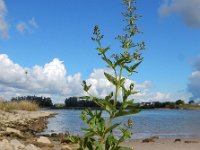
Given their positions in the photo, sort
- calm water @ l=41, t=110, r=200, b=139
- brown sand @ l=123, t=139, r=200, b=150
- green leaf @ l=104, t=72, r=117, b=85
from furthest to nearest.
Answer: calm water @ l=41, t=110, r=200, b=139
brown sand @ l=123, t=139, r=200, b=150
green leaf @ l=104, t=72, r=117, b=85

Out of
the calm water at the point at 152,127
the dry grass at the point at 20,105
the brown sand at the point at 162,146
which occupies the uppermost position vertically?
the dry grass at the point at 20,105

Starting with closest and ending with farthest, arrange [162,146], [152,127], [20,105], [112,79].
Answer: [112,79] → [162,146] → [152,127] → [20,105]

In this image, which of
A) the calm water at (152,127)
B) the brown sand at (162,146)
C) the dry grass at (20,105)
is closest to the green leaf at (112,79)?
the brown sand at (162,146)

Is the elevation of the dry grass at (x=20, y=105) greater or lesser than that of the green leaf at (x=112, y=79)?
greater

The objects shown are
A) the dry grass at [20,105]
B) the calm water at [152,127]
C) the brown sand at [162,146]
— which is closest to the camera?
the brown sand at [162,146]

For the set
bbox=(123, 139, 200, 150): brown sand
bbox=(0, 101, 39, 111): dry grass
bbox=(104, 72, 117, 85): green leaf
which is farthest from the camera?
bbox=(0, 101, 39, 111): dry grass

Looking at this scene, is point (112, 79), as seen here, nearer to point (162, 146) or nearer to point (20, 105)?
point (162, 146)

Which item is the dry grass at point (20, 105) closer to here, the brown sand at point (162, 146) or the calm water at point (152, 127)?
the calm water at point (152, 127)

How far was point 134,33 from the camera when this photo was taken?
3.74 metres

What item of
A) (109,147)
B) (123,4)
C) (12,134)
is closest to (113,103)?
(109,147)

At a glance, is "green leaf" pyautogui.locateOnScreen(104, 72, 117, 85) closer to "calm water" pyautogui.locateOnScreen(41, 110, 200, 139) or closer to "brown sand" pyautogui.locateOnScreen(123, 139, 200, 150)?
"brown sand" pyautogui.locateOnScreen(123, 139, 200, 150)

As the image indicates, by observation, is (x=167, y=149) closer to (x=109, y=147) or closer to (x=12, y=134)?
(x=12, y=134)

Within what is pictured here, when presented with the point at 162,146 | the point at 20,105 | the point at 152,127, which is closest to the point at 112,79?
the point at 162,146

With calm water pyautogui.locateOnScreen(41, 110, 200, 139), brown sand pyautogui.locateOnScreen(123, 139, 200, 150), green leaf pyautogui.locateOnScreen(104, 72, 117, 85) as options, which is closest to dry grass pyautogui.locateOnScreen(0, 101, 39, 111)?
calm water pyautogui.locateOnScreen(41, 110, 200, 139)
